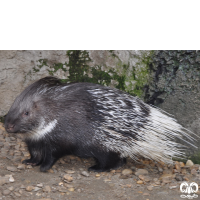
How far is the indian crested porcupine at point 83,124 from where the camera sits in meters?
2.85

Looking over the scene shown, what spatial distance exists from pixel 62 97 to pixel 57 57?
81 centimetres

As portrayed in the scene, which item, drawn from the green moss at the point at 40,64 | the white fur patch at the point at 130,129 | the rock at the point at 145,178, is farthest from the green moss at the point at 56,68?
the rock at the point at 145,178

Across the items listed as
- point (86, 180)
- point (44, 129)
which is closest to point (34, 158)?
point (44, 129)

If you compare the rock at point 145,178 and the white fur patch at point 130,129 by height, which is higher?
the white fur patch at point 130,129

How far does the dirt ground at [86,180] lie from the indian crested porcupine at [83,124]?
18cm

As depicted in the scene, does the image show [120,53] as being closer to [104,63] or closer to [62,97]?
[104,63]

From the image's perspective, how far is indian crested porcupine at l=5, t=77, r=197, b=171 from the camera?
9.36 feet

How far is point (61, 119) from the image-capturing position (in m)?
2.86

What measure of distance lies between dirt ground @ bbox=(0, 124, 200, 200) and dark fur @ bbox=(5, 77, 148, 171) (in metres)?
0.20

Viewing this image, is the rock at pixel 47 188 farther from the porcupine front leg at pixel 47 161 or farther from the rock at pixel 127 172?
the rock at pixel 127 172

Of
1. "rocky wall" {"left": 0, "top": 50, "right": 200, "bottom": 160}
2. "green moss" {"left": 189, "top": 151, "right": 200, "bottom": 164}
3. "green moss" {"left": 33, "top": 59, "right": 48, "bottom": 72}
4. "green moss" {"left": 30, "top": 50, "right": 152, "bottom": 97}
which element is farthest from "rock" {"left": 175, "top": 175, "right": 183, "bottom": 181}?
"green moss" {"left": 33, "top": 59, "right": 48, "bottom": 72}

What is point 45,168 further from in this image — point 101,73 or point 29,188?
point 101,73

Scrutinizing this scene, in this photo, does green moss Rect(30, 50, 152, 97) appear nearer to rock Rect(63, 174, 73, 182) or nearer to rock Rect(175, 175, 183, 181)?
rock Rect(175, 175, 183, 181)

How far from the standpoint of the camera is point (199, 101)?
10.3 ft
